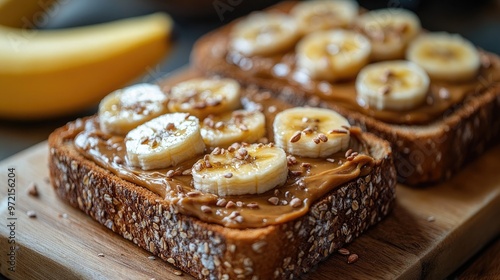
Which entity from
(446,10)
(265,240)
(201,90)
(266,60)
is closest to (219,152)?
(265,240)

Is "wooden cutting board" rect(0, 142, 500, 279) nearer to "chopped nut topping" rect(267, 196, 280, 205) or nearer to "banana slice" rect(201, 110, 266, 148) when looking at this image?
"chopped nut topping" rect(267, 196, 280, 205)

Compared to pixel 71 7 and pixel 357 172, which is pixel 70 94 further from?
pixel 357 172

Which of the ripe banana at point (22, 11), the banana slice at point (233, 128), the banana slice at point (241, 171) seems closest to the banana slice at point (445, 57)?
the banana slice at point (233, 128)

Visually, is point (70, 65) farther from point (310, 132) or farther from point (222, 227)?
point (222, 227)

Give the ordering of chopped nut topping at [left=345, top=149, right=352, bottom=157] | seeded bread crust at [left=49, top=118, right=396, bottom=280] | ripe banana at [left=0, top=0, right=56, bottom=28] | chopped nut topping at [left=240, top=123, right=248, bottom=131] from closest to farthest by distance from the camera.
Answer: seeded bread crust at [left=49, top=118, right=396, bottom=280] < chopped nut topping at [left=345, top=149, right=352, bottom=157] < chopped nut topping at [left=240, top=123, right=248, bottom=131] < ripe banana at [left=0, top=0, right=56, bottom=28]

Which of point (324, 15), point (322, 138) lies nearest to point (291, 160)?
point (322, 138)

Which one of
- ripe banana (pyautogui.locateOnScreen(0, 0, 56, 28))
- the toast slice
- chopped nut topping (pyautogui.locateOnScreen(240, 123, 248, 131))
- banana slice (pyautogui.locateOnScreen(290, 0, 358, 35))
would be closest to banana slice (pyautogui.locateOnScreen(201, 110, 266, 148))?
chopped nut topping (pyautogui.locateOnScreen(240, 123, 248, 131))
